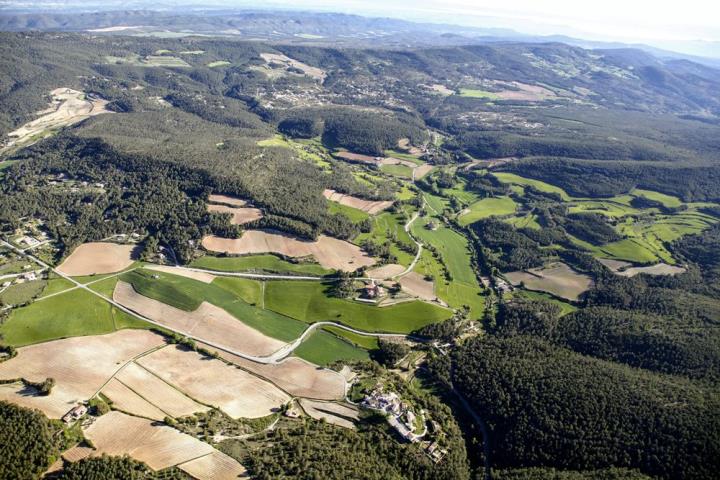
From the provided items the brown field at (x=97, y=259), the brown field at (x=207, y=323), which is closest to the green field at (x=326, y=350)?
the brown field at (x=207, y=323)

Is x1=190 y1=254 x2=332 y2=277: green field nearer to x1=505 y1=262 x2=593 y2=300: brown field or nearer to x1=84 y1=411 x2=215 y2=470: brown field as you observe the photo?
x1=84 y1=411 x2=215 y2=470: brown field

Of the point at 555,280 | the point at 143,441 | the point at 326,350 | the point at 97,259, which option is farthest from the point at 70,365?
the point at 555,280

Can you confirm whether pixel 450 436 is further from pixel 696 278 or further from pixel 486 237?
pixel 696 278

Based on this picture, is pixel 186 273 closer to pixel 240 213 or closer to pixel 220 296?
pixel 220 296

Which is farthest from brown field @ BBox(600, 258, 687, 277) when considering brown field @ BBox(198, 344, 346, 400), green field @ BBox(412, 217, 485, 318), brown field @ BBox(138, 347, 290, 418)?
brown field @ BBox(138, 347, 290, 418)

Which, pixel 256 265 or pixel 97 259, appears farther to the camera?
pixel 256 265
